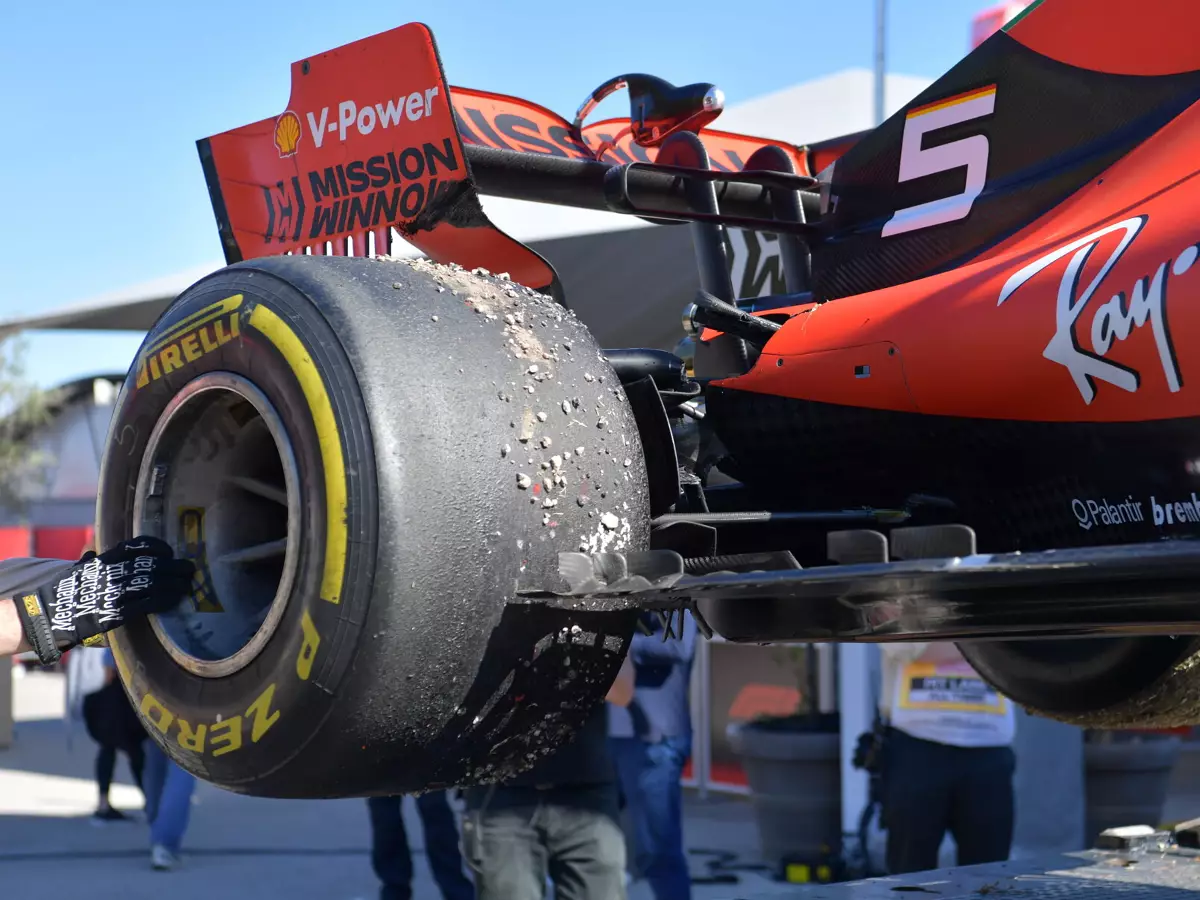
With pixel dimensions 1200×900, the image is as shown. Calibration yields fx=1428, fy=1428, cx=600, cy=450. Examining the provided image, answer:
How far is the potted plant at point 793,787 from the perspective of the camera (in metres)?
6.77

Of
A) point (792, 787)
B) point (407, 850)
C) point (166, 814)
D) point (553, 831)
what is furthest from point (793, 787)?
point (166, 814)

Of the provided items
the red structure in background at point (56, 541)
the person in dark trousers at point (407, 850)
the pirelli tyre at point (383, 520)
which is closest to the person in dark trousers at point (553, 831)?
the person in dark trousers at point (407, 850)

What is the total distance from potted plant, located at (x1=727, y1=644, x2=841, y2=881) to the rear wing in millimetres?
4248

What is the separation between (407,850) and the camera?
581cm

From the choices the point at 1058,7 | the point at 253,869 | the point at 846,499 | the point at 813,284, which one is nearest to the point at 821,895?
the point at 846,499

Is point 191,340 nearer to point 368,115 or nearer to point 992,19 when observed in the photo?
point 368,115

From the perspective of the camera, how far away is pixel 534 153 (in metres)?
2.79

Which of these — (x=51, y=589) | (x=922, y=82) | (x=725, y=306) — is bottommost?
(x=51, y=589)

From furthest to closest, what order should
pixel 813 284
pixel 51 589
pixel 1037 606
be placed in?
pixel 813 284, pixel 51 589, pixel 1037 606

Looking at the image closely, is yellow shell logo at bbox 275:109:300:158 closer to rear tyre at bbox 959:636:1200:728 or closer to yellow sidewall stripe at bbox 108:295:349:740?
yellow sidewall stripe at bbox 108:295:349:740

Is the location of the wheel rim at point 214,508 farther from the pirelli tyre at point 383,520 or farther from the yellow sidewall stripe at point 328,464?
the yellow sidewall stripe at point 328,464

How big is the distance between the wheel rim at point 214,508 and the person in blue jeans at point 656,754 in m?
2.81

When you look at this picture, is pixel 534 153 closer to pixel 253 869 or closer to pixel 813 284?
pixel 813 284

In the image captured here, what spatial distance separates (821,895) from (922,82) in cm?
738
